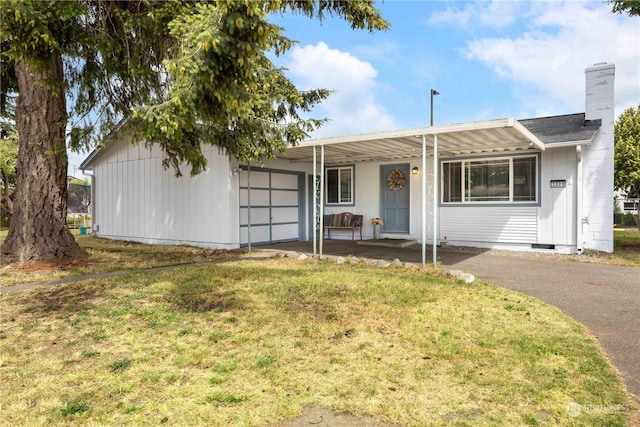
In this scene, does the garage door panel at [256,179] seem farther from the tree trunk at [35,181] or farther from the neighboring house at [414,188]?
the tree trunk at [35,181]

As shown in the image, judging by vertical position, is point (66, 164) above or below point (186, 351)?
above

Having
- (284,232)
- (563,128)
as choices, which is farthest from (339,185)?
(563,128)

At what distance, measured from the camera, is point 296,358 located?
10.5 feet

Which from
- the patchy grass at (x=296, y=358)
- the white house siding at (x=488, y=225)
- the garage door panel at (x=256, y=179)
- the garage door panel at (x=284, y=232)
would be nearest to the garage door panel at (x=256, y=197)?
the garage door panel at (x=256, y=179)

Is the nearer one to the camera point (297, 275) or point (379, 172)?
point (297, 275)

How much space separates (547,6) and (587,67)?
5.53 feet

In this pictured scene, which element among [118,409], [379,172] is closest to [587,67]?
[379,172]

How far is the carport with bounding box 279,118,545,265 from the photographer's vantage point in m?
6.54

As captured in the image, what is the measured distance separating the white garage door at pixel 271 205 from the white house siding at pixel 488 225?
4.16 metres

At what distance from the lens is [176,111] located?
14.2 feet

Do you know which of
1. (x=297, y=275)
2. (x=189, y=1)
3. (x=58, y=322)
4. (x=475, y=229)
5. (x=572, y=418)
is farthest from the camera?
(x=475, y=229)

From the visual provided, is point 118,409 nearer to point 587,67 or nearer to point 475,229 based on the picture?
point 475,229

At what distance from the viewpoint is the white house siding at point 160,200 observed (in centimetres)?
988

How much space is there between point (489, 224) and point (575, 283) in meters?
3.76
